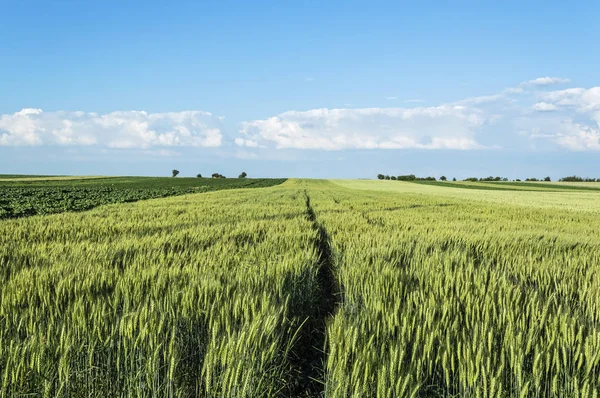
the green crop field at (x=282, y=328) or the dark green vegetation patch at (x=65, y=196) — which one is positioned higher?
the green crop field at (x=282, y=328)

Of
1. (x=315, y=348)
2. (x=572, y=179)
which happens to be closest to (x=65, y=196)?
(x=315, y=348)

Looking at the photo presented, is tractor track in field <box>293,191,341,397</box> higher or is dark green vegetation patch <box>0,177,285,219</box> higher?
dark green vegetation patch <box>0,177,285,219</box>

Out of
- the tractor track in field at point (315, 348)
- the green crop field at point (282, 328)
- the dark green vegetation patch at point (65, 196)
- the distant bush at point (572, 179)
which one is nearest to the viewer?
the green crop field at point (282, 328)

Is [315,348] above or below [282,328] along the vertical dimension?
below

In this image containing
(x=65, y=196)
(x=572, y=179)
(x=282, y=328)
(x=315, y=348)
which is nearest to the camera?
(x=282, y=328)

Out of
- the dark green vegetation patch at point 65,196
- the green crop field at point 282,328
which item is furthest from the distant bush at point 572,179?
the green crop field at point 282,328

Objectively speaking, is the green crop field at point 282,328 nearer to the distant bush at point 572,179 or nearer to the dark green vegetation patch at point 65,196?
the dark green vegetation patch at point 65,196

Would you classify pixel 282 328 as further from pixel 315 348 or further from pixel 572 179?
pixel 572 179

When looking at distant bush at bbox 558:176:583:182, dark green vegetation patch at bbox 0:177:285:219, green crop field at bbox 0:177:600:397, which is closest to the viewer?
green crop field at bbox 0:177:600:397

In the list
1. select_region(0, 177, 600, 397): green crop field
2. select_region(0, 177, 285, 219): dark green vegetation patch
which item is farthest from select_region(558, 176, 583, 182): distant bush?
select_region(0, 177, 600, 397): green crop field

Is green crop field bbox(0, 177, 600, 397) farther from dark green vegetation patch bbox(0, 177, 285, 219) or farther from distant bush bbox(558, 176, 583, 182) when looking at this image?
distant bush bbox(558, 176, 583, 182)

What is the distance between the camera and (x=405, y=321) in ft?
7.92

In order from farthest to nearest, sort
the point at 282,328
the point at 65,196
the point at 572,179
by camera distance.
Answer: the point at 572,179
the point at 65,196
the point at 282,328

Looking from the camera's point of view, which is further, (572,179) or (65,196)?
(572,179)
